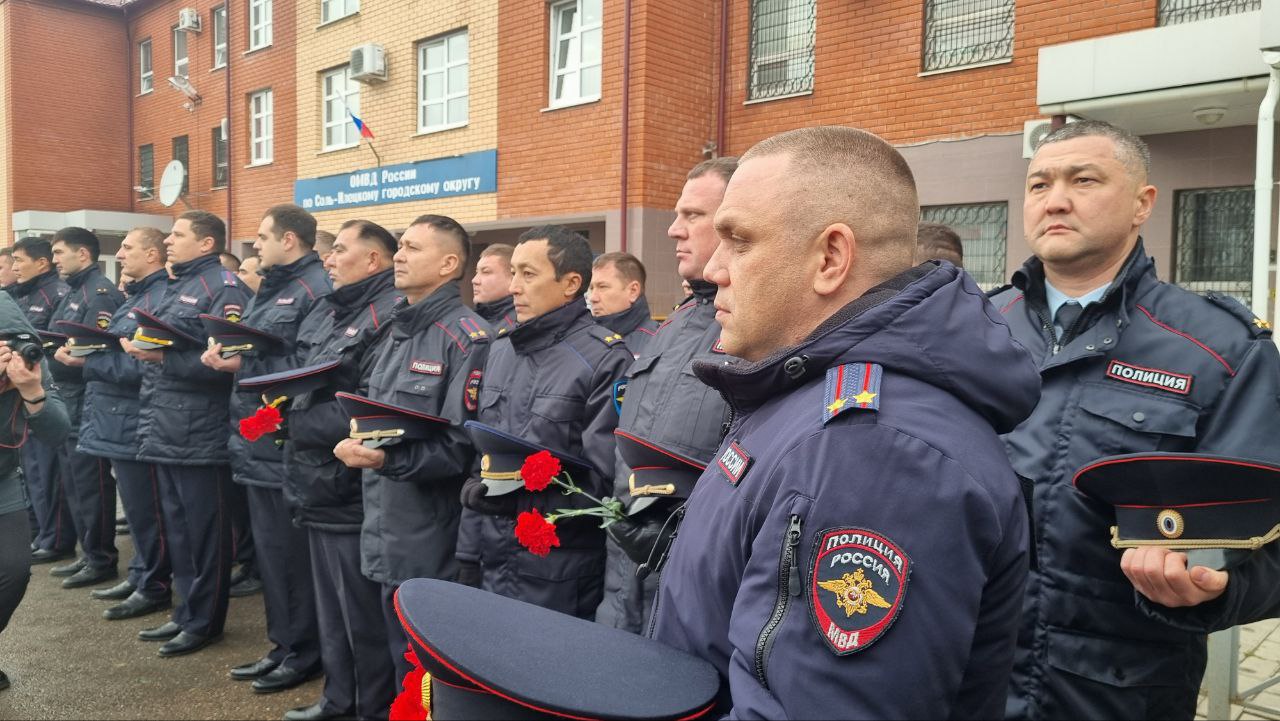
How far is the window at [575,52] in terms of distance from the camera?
12.1 m

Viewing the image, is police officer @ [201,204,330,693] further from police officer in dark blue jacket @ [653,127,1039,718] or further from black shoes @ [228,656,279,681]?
police officer in dark blue jacket @ [653,127,1039,718]

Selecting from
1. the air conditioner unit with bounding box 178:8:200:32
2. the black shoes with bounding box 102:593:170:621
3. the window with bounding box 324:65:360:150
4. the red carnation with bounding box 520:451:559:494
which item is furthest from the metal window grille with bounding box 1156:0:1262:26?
the air conditioner unit with bounding box 178:8:200:32

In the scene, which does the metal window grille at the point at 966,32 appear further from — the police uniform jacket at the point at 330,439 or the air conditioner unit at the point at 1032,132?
the police uniform jacket at the point at 330,439

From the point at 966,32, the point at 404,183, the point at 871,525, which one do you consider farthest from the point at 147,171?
the point at 871,525

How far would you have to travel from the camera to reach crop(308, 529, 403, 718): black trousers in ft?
13.5

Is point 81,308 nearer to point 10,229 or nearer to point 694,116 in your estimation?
point 694,116

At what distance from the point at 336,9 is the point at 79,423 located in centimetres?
1162

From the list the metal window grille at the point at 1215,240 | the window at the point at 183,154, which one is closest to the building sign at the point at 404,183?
the window at the point at 183,154

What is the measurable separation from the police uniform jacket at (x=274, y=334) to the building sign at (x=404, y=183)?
7859 mm

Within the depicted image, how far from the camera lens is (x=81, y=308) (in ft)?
23.9

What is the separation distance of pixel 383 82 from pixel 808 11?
7.83 meters

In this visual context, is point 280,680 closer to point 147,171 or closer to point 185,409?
point 185,409

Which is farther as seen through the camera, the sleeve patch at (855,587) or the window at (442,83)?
the window at (442,83)

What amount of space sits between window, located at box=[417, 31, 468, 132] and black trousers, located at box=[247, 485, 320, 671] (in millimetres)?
9994
